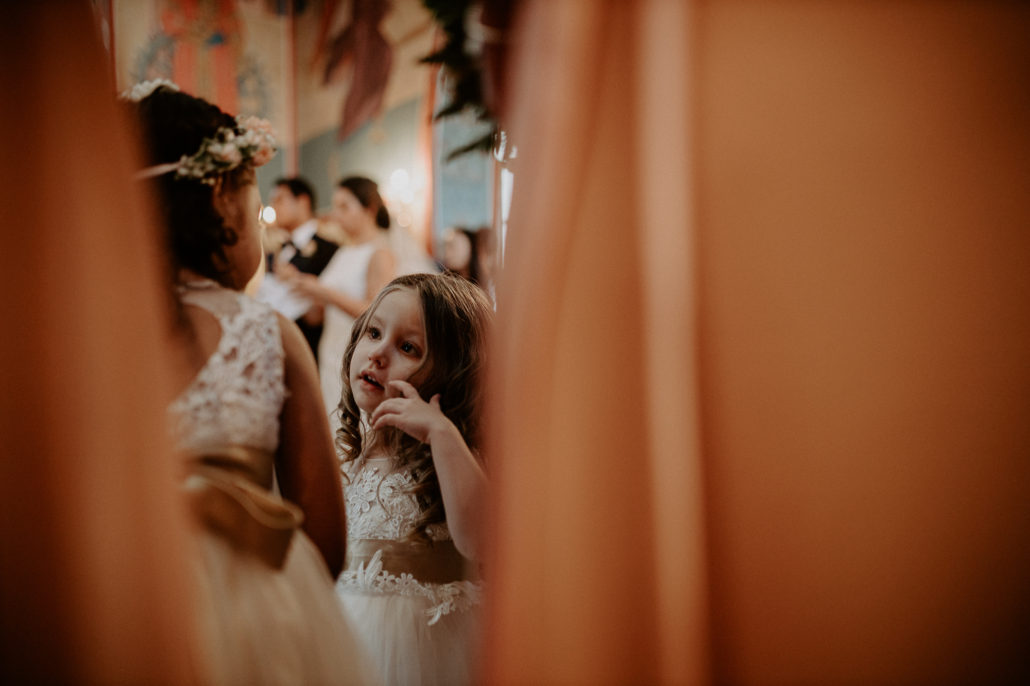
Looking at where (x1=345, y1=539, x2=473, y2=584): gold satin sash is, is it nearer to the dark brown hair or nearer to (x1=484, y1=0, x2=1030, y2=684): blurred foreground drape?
(x1=484, y1=0, x2=1030, y2=684): blurred foreground drape

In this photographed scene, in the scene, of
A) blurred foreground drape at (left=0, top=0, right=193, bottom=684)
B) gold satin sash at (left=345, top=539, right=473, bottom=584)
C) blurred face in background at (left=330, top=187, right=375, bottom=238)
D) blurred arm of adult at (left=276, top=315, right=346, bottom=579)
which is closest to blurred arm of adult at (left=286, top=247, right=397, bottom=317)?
blurred face in background at (left=330, top=187, right=375, bottom=238)

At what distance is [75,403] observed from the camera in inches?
32.5

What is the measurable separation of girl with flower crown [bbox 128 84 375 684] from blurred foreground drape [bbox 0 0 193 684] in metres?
0.09

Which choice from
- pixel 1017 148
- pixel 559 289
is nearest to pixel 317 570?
pixel 559 289

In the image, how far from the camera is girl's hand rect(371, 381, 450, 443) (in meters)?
1.11

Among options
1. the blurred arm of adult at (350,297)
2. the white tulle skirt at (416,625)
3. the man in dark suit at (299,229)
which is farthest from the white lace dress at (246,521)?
the man in dark suit at (299,229)

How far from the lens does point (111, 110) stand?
2.86ft

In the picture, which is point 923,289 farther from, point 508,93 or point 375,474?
point 375,474

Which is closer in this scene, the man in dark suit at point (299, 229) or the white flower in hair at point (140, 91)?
the white flower in hair at point (140, 91)

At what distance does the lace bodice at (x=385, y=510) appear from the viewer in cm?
117

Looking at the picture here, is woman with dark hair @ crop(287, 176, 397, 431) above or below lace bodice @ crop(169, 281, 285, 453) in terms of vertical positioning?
above

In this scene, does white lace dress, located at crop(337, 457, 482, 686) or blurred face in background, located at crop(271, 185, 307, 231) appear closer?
white lace dress, located at crop(337, 457, 482, 686)

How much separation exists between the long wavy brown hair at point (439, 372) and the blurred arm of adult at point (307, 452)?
0.52 feet

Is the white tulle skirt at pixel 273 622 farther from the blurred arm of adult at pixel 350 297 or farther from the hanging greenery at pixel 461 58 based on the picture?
the hanging greenery at pixel 461 58
